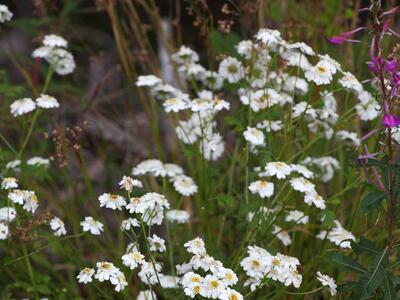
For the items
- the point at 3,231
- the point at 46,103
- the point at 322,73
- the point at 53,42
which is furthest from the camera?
the point at 53,42

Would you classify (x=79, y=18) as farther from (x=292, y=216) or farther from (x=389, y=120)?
(x=389, y=120)

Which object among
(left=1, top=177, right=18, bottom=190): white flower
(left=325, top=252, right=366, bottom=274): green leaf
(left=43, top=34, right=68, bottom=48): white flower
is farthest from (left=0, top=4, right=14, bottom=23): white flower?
(left=325, top=252, right=366, bottom=274): green leaf

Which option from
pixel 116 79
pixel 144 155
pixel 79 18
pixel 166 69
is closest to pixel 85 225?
pixel 144 155

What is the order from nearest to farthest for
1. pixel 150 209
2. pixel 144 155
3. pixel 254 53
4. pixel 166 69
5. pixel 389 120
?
pixel 389 120, pixel 150 209, pixel 254 53, pixel 144 155, pixel 166 69

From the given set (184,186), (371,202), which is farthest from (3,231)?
(371,202)

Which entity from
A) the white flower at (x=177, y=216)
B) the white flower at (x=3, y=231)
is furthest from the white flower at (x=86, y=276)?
the white flower at (x=177, y=216)

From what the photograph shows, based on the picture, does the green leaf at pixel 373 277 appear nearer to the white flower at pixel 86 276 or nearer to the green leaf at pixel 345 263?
the green leaf at pixel 345 263

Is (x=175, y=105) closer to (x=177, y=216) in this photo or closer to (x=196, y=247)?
(x=177, y=216)
